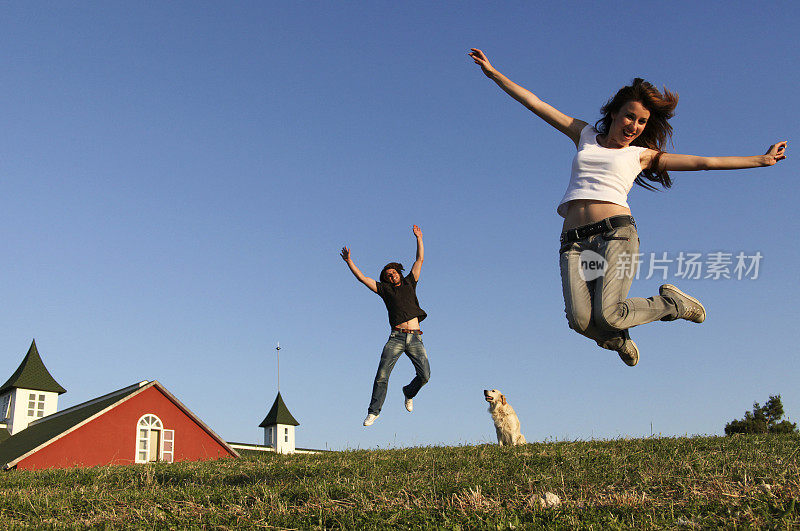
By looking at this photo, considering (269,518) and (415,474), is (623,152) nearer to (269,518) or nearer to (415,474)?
(415,474)

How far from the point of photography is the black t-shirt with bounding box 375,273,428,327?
12.0 metres

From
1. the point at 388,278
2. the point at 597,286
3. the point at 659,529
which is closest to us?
the point at 659,529

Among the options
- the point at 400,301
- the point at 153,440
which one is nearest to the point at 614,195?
the point at 400,301

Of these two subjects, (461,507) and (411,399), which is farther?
(411,399)

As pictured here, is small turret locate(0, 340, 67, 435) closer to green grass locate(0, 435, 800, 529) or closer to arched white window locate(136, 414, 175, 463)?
arched white window locate(136, 414, 175, 463)

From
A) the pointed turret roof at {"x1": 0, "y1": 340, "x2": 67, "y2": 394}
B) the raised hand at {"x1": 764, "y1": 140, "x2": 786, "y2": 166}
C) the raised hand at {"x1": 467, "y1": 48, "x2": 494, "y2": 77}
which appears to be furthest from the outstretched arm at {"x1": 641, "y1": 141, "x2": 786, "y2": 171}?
the pointed turret roof at {"x1": 0, "y1": 340, "x2": 67, "y2": 394}

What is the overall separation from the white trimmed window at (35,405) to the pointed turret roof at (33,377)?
511 mm

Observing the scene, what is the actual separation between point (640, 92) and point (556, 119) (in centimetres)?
90

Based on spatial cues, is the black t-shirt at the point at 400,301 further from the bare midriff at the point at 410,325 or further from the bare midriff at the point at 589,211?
the bare midriff at the point at 589,211

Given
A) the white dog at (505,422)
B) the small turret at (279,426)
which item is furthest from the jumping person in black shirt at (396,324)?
the small turret at (279,426)

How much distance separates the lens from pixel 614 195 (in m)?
6.89

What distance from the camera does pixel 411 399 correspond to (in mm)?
12984

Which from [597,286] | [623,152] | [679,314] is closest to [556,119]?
[623,152]

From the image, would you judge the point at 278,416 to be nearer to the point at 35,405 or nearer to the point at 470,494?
the point at 35,405
